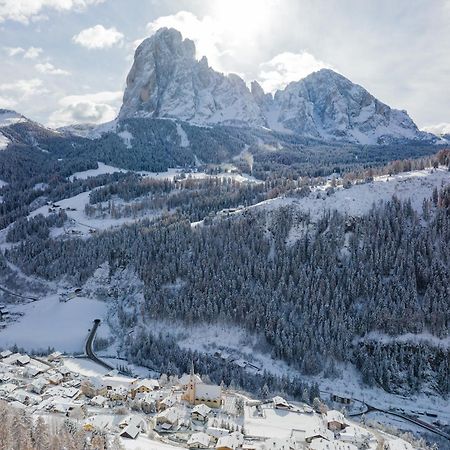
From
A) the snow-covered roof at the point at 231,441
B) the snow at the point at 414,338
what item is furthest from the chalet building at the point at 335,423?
the snow at the point at 414,338

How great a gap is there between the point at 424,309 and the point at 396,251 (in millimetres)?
20066

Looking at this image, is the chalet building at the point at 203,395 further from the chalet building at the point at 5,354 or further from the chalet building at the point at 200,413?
the chalet building at the point at 5,354

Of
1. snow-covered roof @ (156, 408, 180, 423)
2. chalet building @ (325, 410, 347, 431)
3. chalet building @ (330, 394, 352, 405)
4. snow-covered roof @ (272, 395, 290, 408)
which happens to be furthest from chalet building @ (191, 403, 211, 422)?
chalet building @ (330, 394, 352, 405)

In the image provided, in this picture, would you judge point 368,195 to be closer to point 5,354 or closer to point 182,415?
point 182,415

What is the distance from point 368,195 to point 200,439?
110751mm

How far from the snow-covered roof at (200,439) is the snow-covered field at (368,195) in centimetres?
9370

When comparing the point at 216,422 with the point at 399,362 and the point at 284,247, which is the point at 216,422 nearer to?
the point at 399,362

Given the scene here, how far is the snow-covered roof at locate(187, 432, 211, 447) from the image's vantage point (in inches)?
2559

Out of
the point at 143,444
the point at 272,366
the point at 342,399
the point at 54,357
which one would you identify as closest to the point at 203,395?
the point at 143,444

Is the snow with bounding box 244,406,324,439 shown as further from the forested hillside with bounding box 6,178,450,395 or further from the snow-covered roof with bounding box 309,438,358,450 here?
the forested hillside with bounding box 6,178,450,395

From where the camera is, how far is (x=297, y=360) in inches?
4373

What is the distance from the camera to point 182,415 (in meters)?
74.5

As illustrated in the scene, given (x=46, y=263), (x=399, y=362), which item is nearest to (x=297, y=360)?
(x=399, y=362)

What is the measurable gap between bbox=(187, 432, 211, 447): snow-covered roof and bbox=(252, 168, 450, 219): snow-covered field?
93.7 metres
